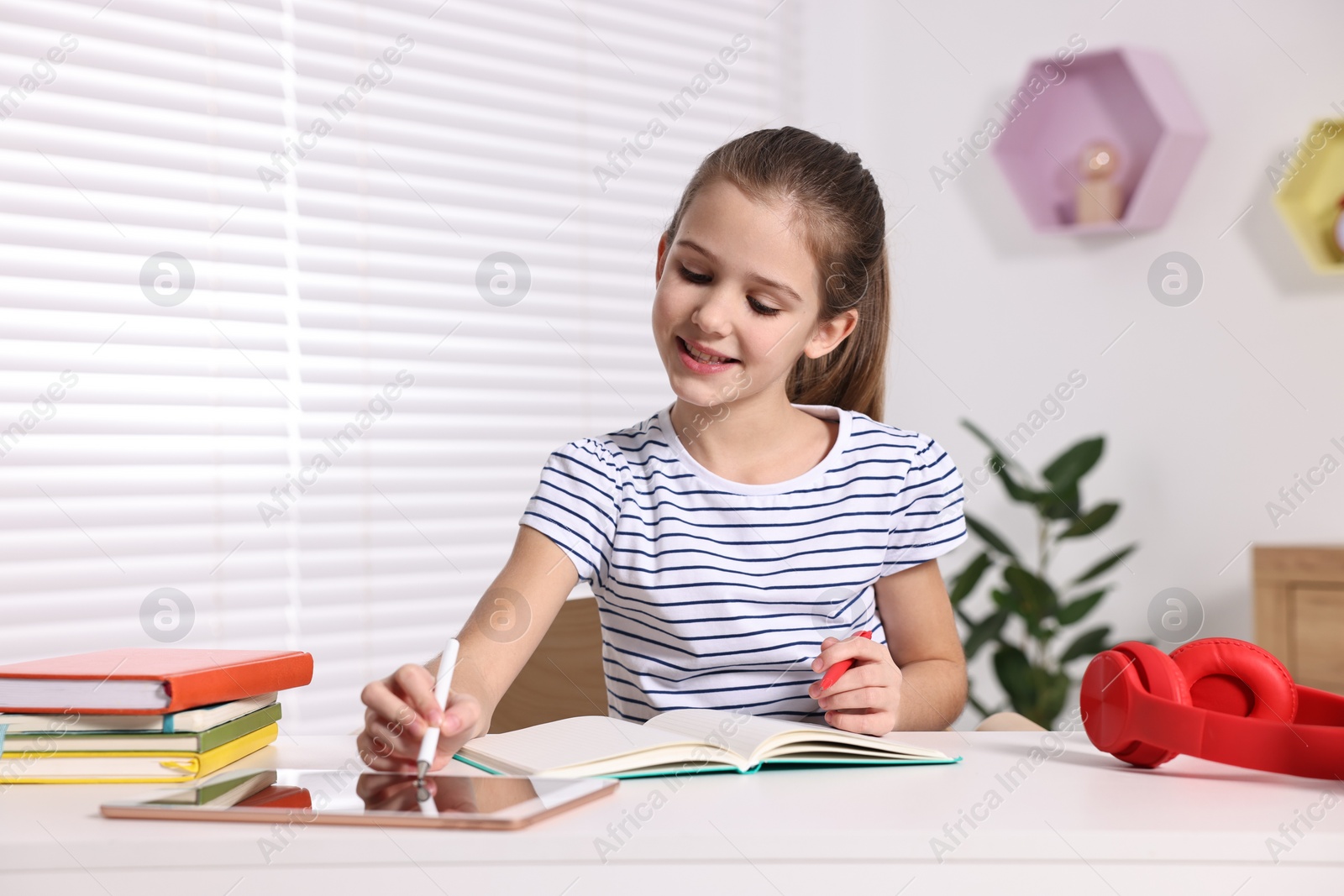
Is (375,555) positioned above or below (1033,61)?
below

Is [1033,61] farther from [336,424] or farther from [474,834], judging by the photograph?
[474,834]

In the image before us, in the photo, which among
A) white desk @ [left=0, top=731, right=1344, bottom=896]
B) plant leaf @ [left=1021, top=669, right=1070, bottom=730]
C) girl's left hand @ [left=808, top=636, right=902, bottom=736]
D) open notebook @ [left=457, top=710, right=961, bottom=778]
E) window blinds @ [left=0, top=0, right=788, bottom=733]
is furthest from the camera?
plant leaf @ [left=1021, top=669, right=1070, bottom=730]

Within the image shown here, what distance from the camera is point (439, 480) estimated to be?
Answer: 2.15 metres

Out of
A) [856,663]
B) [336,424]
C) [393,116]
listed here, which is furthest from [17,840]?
[393,116]

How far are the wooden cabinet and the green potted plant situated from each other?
35 centimetres

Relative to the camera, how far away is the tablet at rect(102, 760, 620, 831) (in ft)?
1.81

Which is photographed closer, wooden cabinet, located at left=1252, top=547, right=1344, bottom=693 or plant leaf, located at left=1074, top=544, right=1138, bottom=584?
wooden cabinet, located at left=1252, top=547, right=1344, bottom=693

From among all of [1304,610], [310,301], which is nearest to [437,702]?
[310,301]

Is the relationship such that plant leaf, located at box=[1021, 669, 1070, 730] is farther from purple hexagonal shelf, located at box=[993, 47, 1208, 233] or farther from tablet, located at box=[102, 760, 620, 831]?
tablet, located at box=[102, 760, 620, 831]

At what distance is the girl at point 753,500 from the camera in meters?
1.00

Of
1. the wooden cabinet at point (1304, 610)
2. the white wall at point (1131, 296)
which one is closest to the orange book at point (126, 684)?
the wooden cabinet at point (1304, 610)

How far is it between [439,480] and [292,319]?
16.1 inches

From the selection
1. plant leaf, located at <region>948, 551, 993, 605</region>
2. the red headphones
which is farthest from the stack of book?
plant leaf, located at <region>948, 551, 993, 605</region>

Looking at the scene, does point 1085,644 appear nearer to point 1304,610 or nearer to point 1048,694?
point 1048,694
